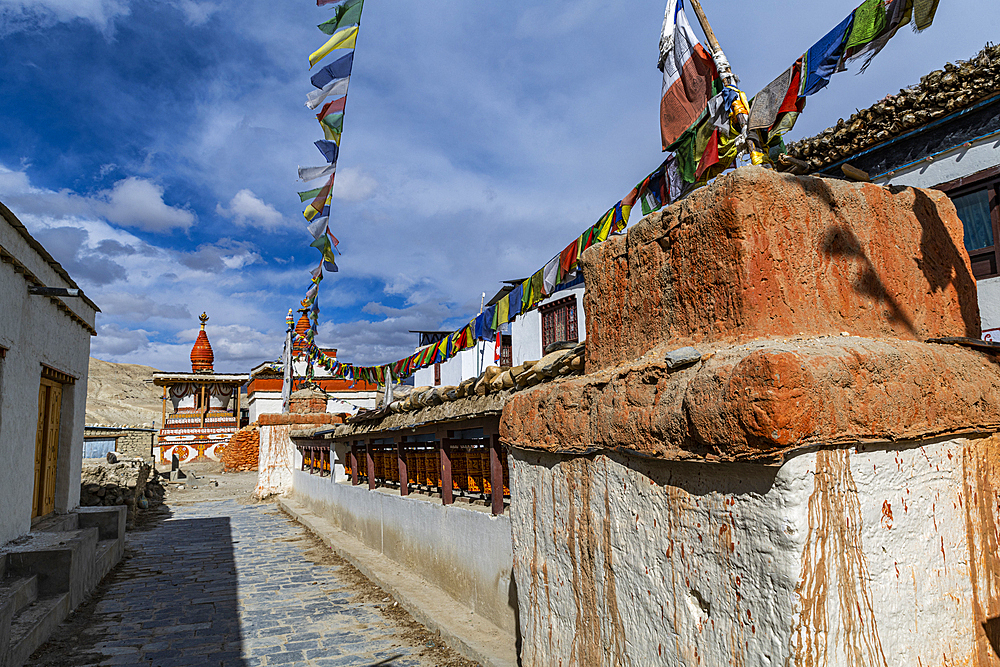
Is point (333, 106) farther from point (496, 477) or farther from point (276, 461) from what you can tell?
point (276, 461)

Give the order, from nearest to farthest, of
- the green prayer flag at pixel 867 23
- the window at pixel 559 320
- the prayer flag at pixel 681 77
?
the green prayer flag at pixel 867 23
the prayer flag at pixel 681 77
the window at pixel 559 320

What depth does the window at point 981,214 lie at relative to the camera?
5.50 m

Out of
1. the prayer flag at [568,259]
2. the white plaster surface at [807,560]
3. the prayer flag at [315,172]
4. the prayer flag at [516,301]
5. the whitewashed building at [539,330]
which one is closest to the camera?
the white plaster surface at [807,560]

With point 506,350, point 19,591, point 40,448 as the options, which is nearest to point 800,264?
point 19,591

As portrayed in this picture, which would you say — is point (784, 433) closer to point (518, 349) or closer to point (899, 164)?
point (899, 164)

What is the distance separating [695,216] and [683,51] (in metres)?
2.47

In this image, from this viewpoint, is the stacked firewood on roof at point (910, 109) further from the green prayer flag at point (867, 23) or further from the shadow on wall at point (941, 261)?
the shadow on wall at point (941, 261)

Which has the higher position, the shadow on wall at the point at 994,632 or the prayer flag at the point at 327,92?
the prayer flag at the point at 327,92

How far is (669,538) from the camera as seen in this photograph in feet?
7.84

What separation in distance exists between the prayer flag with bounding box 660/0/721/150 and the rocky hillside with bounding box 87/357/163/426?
174 ft

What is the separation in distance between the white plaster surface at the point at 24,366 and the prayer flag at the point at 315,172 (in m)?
3.52

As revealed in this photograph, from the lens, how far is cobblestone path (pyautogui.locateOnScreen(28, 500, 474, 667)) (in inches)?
214

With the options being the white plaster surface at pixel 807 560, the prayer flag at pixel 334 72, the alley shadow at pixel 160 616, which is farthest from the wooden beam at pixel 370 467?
the white plaster surface at pixel 807 560

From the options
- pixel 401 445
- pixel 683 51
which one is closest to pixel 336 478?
pixel 401 445
